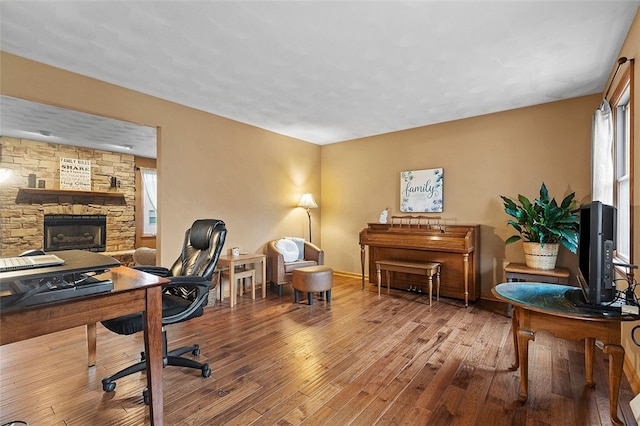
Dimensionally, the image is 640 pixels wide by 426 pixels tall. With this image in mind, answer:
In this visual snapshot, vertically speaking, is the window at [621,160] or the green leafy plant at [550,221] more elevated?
the window at [621,160]

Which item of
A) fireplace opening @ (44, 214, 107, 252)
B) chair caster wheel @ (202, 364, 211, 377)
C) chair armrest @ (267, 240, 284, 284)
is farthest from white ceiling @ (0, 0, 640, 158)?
fireplace opening @ (44, 214, 107, 252)

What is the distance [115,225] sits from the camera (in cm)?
648

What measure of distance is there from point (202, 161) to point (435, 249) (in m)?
3.33

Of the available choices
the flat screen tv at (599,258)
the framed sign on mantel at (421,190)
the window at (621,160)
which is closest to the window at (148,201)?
the framed sign on mantel at (421,190)

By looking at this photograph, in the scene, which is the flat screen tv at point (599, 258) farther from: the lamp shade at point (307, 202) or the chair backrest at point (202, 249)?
the lamp shade at point (307, 202)

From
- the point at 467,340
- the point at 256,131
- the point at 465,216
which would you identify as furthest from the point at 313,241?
the point at 467,340

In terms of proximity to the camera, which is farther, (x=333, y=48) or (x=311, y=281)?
(x=311, y=281)

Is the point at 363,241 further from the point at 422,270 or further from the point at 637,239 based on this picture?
the point at 637,239

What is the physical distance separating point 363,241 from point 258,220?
1.69 meters

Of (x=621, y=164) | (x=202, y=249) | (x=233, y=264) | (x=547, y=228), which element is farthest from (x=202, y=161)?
(x=621, y=164)

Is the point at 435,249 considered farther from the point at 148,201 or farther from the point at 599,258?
the point at 148,201

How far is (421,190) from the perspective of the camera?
15.7 feet

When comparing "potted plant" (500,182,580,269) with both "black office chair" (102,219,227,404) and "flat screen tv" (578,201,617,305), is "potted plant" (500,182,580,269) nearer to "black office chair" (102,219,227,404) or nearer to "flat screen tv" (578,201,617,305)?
"flat screen tv" (578,201,617,305)

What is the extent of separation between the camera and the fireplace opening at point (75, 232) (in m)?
5.74
